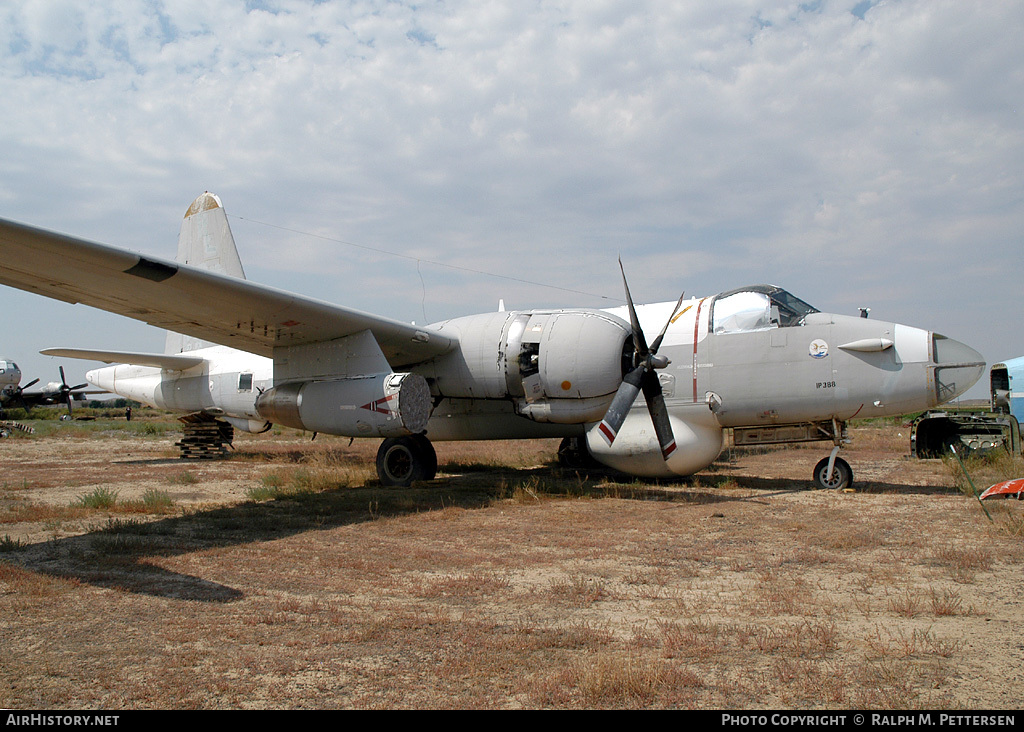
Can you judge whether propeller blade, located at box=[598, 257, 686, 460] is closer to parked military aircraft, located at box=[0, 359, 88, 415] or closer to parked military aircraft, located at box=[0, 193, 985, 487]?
parked military aircraft, located at box=[0, 193, 985, 487]

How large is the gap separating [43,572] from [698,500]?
769cm

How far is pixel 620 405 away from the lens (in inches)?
363

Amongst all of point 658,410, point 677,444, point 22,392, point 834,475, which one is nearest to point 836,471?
point 834,475

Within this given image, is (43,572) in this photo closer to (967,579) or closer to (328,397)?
(328,397)

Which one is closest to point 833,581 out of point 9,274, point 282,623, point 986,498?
point 282,623

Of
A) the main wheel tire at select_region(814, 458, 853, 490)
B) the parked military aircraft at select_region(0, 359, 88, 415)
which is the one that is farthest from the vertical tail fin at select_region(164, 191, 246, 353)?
the parked military aircraft at select_region(0, 359, 88, 415)

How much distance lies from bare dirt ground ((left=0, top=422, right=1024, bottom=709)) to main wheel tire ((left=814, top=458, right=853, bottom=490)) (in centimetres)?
51

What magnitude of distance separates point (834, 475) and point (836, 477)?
41 millimetres

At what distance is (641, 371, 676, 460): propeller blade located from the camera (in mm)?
9625

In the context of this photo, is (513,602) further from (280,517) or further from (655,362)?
(655,362)

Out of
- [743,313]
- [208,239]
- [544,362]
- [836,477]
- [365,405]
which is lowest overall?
[836,477]

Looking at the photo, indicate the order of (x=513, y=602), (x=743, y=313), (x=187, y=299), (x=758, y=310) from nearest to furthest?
(x=513, y=602) → (x=187, y=299) → (x=758, y=310) → (x=743, y=313)

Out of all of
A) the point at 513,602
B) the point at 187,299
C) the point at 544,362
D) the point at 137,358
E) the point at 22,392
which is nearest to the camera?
the point at 513,602

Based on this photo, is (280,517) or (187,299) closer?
(280,517)
